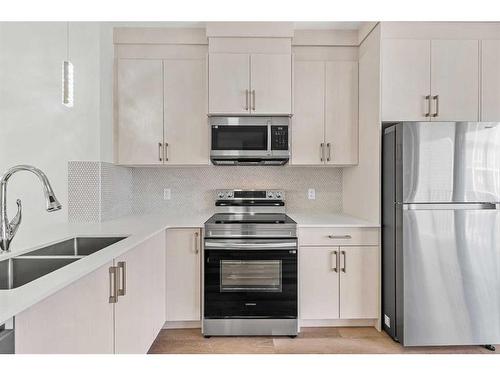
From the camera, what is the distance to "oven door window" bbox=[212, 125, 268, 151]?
2924 millimetres

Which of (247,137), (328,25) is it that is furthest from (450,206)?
(328,25)

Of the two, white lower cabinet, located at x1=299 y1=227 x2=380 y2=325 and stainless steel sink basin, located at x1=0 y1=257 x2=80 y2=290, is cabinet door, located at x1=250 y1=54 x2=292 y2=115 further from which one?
stainless steel sink basin, located at x1=0 y1=257 x2=80 y2=290

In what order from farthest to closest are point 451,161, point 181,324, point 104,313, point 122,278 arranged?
point 181,324 → point 451,161 → point 122,278 → point 104,313

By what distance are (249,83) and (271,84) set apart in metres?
0.18

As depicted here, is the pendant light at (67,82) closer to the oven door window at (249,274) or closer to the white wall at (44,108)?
the white wall at (44,108)

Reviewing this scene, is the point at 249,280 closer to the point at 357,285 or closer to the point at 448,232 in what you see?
the point at 357,285

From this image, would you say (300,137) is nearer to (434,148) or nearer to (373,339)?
(434,148)

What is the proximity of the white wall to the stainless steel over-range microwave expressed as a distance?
0.92 m

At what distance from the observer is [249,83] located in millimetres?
2883

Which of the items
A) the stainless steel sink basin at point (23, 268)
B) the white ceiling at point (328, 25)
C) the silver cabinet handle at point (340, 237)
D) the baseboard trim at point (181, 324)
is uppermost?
the white ceiling at point (328, 25)

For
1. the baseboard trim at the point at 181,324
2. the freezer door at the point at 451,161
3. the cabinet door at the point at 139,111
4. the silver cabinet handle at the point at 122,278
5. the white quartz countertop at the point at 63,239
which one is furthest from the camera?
the cabinet door at the point at 139,111

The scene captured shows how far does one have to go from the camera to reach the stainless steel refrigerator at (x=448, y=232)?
7.63ft

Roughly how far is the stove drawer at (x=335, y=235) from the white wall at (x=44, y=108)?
1699 millimetres

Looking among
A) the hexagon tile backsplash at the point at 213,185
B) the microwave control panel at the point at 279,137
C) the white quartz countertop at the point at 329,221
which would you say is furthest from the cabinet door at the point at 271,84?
the white quartz countertop at the point at 329,221
